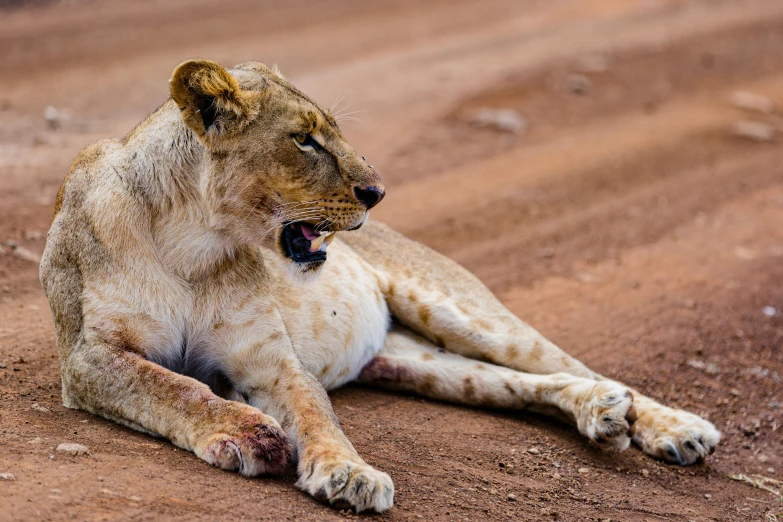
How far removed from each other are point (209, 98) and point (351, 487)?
1564mm

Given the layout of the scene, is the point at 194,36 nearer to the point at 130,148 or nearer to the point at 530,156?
the point at 530,156

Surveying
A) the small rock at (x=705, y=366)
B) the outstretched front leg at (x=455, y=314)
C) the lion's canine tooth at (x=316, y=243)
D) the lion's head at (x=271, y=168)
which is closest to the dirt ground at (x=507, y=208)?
the small rock at (x=705, y=366)

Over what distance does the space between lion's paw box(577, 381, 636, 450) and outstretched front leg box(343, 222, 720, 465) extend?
498 millimetres

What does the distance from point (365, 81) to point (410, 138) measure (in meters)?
1.58

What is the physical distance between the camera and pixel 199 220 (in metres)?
4.03

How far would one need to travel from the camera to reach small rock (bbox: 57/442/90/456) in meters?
3.58

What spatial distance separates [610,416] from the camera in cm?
454

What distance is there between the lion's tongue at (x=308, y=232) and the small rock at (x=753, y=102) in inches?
361

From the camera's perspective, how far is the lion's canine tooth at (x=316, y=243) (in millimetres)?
4137

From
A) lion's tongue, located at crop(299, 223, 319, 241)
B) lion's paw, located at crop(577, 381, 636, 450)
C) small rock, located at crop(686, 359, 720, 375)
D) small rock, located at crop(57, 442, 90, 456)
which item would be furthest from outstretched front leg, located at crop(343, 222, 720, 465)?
small rock, located at crop(57, 442, 90, 456)

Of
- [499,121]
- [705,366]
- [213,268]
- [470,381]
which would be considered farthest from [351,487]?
[499,121]

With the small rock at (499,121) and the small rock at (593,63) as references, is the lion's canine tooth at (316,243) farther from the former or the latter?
the small rock at (593,63)

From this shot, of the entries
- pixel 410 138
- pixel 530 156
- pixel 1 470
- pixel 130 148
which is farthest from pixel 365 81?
pixel 1 470

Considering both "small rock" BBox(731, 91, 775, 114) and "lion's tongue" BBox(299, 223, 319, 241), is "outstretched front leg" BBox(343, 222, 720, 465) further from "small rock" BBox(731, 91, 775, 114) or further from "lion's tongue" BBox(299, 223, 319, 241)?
"small rock" BBox(731, 91, 775, 114)
